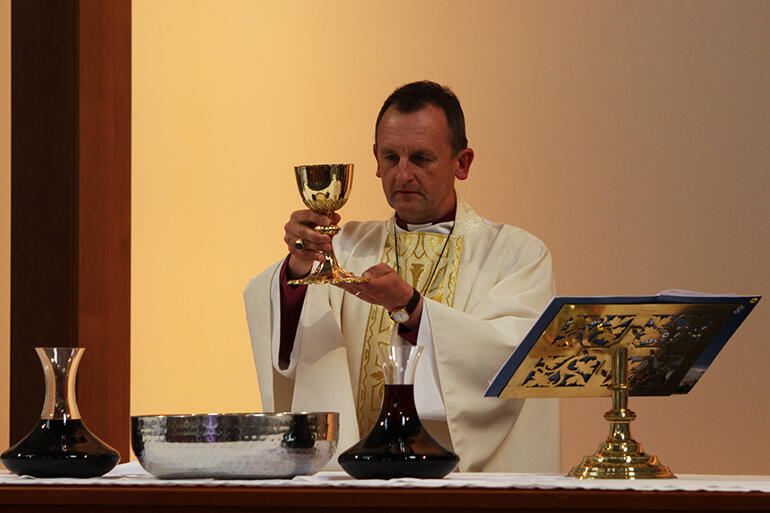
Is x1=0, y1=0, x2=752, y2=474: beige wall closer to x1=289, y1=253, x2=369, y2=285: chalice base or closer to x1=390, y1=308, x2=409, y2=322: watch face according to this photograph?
x1=390, y1=308, x2=409, y2=322: watch face

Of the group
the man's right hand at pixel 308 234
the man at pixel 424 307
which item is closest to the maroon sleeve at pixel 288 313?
the man at pixel 424 307

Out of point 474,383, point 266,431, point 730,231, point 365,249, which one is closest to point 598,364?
point 266,431

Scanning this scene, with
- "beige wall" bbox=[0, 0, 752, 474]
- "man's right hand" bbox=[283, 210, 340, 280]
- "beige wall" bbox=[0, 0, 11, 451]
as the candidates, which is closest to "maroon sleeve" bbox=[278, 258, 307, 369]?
"man's right hand" bbox=[283, 210, 340, 280]

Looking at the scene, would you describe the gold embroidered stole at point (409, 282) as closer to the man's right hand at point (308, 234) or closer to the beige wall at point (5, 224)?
the man's right hand at point (308, 234)

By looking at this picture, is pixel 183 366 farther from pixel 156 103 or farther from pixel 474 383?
pixel 474 383

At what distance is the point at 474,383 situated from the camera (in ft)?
9.84

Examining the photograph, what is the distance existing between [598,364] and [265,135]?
370cm

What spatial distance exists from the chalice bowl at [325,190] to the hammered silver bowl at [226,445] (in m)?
0.55

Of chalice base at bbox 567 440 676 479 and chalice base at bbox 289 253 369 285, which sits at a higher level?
chalice base at bbox 289 253 369 285

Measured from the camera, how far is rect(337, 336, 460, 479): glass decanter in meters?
1.90

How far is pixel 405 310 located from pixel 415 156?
595 mm

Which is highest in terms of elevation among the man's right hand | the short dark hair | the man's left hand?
the short dark hair

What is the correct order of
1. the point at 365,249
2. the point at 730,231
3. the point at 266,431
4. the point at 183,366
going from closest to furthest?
the point at 266,431, the point at 365,249, the point at 730,231, the point at 183,366

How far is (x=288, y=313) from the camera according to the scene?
3.20 m
